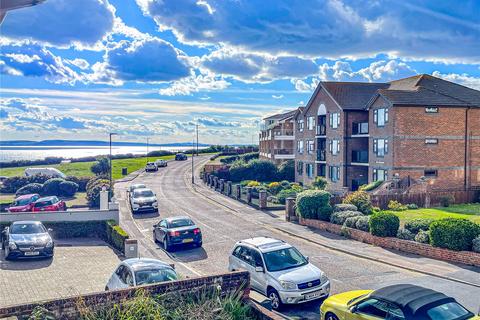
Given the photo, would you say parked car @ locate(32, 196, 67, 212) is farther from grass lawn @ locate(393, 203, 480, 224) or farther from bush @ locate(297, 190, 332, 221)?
grass lawn @ locate(393, 203, 480, 224)

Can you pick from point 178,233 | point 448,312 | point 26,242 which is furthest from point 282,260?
point 26,242

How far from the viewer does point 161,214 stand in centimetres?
3269

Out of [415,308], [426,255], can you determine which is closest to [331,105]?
[426,255]

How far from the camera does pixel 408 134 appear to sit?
36469 millimetres

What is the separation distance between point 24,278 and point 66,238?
28.1 feet

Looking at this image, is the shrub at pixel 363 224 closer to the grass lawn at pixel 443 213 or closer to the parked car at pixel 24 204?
the grass lawn at pixel 443 213

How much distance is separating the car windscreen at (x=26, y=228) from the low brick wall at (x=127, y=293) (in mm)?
13224

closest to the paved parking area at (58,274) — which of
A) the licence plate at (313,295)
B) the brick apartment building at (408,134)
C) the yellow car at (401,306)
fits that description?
the licence plate at (313,295)

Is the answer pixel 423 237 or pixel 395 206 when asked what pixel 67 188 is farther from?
pixel 423 237

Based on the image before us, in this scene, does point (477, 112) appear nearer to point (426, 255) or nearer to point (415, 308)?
point (426, 255)

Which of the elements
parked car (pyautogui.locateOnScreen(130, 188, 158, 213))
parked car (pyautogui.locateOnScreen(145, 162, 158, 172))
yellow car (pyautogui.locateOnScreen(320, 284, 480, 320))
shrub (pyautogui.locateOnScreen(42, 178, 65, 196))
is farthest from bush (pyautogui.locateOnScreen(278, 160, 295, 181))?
yellow car (pyautogui.locateOnScreen(320, 284, 480, 320))

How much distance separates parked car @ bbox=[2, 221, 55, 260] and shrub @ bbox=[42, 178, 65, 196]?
82.4 ft

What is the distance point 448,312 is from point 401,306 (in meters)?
0.93

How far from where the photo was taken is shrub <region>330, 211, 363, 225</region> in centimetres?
2507
